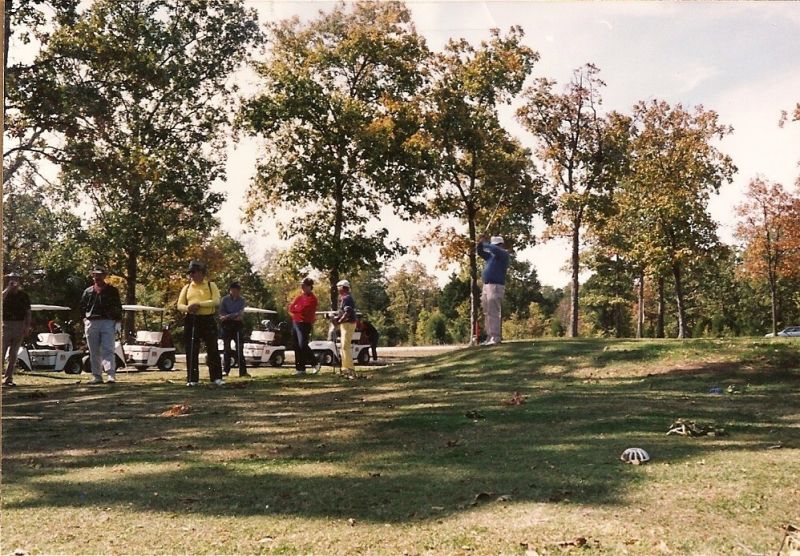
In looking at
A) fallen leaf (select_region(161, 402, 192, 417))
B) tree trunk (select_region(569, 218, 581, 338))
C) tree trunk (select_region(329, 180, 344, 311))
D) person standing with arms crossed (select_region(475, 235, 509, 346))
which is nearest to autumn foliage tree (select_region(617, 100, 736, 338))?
tree trunk (select_region(569, 218, 581, 338))

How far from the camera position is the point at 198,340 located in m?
11.8

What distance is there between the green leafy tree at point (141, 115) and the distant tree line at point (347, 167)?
0.21 ft

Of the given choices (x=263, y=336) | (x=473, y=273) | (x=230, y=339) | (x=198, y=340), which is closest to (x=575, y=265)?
(x=473, y=273)

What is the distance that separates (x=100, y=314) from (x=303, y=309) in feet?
12.3

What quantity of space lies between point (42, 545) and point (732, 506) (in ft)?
11.0

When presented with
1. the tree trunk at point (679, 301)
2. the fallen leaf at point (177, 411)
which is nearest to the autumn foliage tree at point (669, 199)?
the tree trunk at point (679, 301)

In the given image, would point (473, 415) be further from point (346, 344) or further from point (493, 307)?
point (493, 307)

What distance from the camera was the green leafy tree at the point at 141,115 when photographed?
12.9 meters

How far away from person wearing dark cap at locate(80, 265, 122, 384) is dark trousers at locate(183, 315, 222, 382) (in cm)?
126

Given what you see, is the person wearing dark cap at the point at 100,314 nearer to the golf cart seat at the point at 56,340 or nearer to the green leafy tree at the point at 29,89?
the green leafy tree at the point at 29,89

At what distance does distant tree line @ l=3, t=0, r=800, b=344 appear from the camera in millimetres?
15977

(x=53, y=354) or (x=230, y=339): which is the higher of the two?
(x=230, y=339)

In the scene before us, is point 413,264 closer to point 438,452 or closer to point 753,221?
point 753,221

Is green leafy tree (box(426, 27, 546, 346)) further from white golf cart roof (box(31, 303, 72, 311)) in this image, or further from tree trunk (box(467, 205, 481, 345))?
white golf cart roof (box(31, 303, 72, 311))
